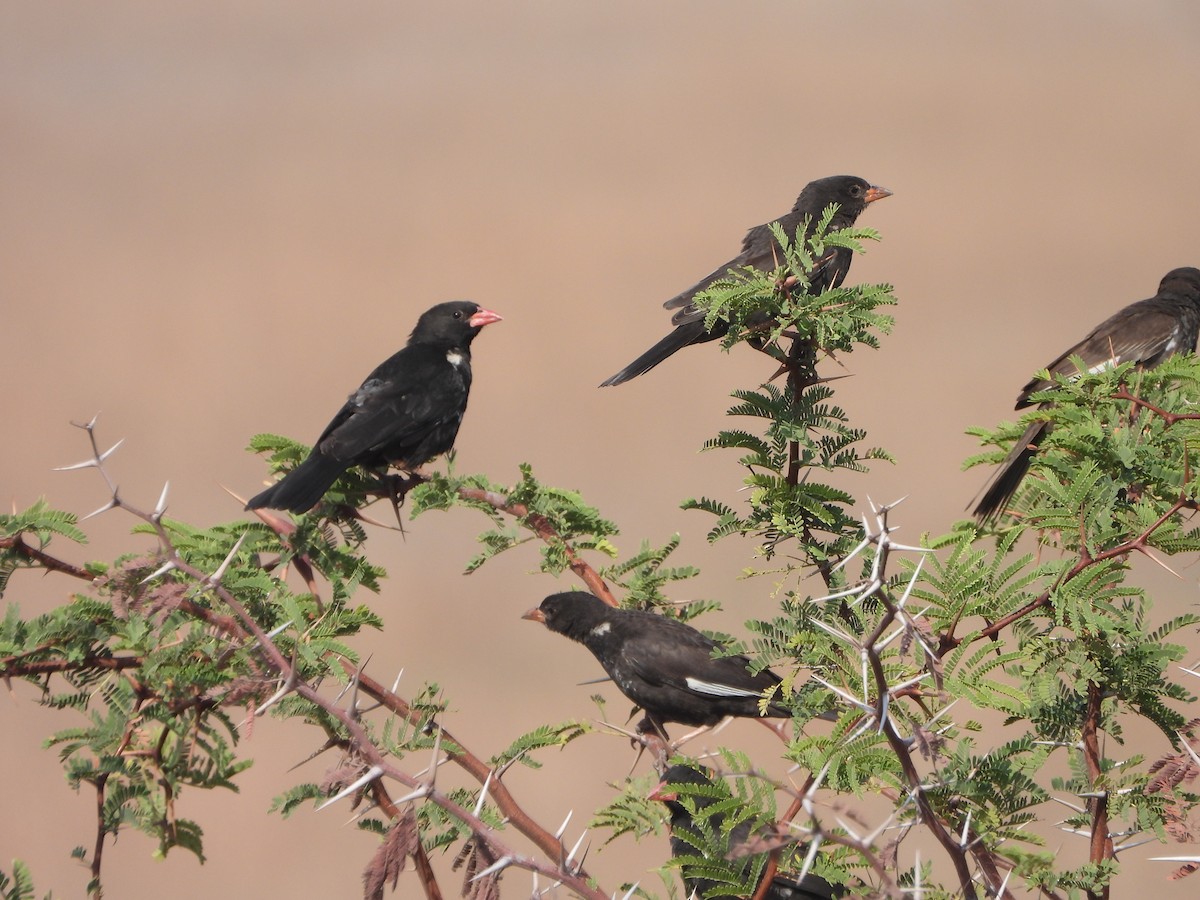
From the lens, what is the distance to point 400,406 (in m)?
6.09

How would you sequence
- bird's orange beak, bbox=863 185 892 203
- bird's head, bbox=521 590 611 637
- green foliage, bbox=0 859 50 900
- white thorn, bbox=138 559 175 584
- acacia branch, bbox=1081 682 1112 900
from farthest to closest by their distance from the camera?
bird's orange beak, bbox=863 185 892 203 < bird's head, bbox=521 590 611 637 < acacia branch, bbox=1081 682 1112 900 < green foliage, bbox=0 859 50 900 < white thorn, bbox=138 559 175 584

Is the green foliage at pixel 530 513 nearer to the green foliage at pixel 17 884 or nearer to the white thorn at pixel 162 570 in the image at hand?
the white thorn at pixel 162 570

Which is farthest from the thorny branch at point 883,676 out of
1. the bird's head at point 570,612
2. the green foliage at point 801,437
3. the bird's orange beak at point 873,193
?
the bird's orange beak at point 873,193

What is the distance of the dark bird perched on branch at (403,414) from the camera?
4656 millimetres

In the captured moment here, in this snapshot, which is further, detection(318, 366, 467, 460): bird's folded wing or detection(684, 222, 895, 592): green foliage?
detection(318, 366, 467, 460): bird's folded wing

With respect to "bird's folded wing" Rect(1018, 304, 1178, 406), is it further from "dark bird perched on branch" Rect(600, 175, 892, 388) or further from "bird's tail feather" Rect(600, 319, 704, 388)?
"bird's tail feather" Rect(600, 319, 704, 388)

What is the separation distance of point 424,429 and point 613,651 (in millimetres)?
1340

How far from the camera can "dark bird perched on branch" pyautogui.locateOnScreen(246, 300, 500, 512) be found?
15.3 ft

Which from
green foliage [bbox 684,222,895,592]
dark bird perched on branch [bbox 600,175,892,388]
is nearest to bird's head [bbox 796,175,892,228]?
dark bird perched on branch [bbox 600,175,892,388]

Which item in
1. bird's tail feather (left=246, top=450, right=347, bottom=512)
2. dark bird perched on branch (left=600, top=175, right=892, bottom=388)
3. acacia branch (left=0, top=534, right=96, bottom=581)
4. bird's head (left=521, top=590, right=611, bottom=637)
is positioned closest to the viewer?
acacia branch (left=0, top=534, right=96, bottom=581)

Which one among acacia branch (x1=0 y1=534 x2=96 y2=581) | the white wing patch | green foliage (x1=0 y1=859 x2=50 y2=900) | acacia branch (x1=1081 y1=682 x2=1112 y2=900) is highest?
acacia branch (x1=0 y1=534 x2=96 y2=581)

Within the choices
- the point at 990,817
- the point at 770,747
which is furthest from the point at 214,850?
the point at 990,817

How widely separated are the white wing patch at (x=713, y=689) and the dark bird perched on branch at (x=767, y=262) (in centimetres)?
131

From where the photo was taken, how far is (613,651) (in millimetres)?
5848
